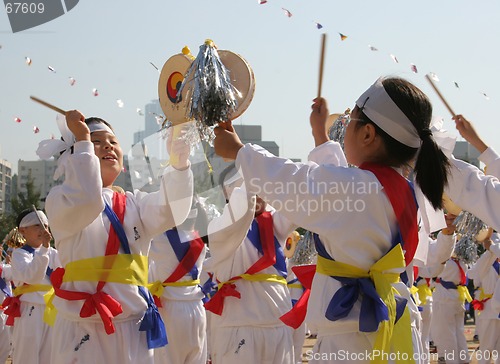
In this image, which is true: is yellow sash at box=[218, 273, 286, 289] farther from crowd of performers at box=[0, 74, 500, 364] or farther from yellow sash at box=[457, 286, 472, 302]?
yellow sash at box=[457, 286, 472, 302]

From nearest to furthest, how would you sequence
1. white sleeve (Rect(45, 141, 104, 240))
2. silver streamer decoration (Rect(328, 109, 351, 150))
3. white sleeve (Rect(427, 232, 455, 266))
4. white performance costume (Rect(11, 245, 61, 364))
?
white sleeve (Rect(45, 141, 104, 240)) < silver streamer decoration (Rect(328, 109, 351, 150)) < white sleeve (Rect(427, 232, 455, 266)) < white performance costume (Rect(11, 245, 61, 364))

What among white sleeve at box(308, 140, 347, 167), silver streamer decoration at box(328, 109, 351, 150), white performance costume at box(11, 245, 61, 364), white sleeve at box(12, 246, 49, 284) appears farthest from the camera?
white performance costume at box(11, 245, 61, 364)

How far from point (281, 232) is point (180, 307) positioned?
1.72m

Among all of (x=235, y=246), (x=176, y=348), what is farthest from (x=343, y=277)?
(x=176, y=348)

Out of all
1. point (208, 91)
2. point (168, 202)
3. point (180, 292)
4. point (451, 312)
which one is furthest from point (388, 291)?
point (451, 312)

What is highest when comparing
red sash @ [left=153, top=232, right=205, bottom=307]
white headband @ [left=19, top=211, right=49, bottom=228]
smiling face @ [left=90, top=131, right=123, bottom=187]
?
smiling face @ [left=90, top=131, right=123, bottom=187]

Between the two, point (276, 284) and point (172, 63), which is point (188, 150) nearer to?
point (172, 63)

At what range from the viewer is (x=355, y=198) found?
3.54 m

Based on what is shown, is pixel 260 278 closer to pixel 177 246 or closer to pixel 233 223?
pixel 233 223

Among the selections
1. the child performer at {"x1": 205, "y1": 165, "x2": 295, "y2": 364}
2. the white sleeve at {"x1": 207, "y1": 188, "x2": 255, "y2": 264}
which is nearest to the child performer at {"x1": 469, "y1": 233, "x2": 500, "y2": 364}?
the child performer at {"x1": 205, "y1": 165, "x2": 295, "y2": 364}

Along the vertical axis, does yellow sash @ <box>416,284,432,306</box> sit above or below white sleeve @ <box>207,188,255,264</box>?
below

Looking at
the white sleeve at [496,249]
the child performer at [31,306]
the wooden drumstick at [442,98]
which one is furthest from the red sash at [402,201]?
the white sleeve at [496,249]

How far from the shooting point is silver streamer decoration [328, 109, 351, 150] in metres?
5.51

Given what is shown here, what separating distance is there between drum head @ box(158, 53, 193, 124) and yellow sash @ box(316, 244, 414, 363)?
127 cm
